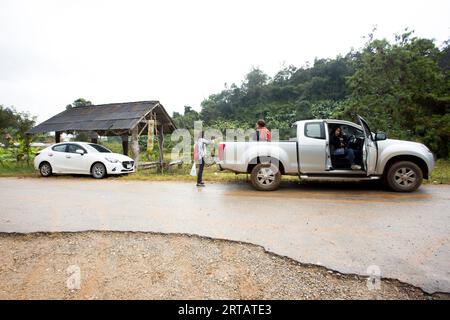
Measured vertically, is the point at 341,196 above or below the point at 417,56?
below

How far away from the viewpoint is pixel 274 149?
711 centimetres

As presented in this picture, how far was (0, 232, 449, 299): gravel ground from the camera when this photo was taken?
2574 millimetres

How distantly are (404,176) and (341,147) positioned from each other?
1674mm

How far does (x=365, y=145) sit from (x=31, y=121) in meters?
19.2

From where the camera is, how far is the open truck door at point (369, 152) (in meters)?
6.66

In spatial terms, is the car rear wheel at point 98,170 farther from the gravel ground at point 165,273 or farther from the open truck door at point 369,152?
the open truck door at point 369,152

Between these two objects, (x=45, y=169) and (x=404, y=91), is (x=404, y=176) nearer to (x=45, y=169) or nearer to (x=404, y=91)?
(x=404, y=91)

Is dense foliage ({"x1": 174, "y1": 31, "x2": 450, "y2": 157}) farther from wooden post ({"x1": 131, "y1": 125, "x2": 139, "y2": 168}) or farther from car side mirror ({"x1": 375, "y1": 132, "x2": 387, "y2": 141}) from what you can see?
wooden post ({"x1": 131, "y1": 125, "x2": 139, "y2": 168})

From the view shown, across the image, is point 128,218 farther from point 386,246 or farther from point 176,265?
point 386,246

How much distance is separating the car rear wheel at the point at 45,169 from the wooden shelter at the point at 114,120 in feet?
10.2

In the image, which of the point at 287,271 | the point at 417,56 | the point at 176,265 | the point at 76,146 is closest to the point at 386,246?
the point at 287,271

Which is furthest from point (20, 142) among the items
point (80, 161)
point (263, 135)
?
point (263, 135)

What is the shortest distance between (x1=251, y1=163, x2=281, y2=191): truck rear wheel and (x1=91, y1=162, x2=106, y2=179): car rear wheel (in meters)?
6.51
